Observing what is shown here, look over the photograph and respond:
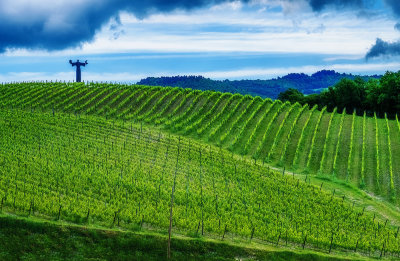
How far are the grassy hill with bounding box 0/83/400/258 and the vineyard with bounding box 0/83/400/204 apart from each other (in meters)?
0.18

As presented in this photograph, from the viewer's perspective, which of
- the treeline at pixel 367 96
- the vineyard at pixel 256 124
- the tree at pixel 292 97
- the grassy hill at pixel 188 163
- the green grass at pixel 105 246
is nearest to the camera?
the green grass at pixel 105 246

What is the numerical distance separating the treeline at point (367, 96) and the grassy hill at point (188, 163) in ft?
48.2

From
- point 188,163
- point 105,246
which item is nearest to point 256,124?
point 188,163

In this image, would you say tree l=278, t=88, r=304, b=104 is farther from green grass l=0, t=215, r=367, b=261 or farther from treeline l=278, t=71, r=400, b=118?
green grass l=0, t=215, r=367, b=261

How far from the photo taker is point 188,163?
1578 inches

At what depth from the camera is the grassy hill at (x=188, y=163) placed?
27.2m

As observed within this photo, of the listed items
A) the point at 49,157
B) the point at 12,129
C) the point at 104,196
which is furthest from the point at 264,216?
the point at 12,129

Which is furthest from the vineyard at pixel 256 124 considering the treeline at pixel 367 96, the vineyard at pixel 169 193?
the treeline at pixel 367 96

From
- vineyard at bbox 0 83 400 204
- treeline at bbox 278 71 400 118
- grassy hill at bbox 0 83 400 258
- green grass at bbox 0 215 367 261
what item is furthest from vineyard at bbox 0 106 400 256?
treeline at bbox 278 71 400 118

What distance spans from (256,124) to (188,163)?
17.4m

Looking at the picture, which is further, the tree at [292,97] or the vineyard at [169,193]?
the tree at [292,97]

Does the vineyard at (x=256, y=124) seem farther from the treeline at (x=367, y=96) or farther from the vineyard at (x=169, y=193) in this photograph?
the treeline at (x=367, y=96)

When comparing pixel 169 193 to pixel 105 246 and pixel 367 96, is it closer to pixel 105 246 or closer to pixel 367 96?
pixel 105 246

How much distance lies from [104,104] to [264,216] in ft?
115
